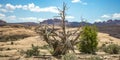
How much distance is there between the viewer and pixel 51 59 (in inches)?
839

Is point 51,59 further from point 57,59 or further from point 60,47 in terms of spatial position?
point 60,47

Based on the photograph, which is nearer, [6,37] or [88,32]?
[88,32]

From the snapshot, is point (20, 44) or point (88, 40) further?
point (20, 44)

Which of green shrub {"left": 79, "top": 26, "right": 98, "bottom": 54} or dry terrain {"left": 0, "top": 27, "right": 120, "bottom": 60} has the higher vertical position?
green shrub {"left": 79, "top": 26, "right": 98, "bottom": 54}

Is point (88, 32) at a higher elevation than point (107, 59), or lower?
higher

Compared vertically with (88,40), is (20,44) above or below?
below

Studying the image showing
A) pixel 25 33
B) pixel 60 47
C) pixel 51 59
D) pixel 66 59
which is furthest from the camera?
pixel 25 33

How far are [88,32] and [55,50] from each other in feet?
22.3

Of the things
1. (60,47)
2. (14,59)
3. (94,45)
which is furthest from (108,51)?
(14,59)

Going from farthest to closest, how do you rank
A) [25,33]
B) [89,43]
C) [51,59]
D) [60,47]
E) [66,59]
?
[25,33] < [89,43] < [60,47] < [51,59] < [66,59]

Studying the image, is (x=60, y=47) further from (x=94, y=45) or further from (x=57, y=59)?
(x=94, y=45)

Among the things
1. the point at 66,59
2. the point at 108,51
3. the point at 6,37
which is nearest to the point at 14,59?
the point at 66,59

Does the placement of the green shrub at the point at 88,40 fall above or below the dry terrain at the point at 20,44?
above

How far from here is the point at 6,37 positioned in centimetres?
7194
